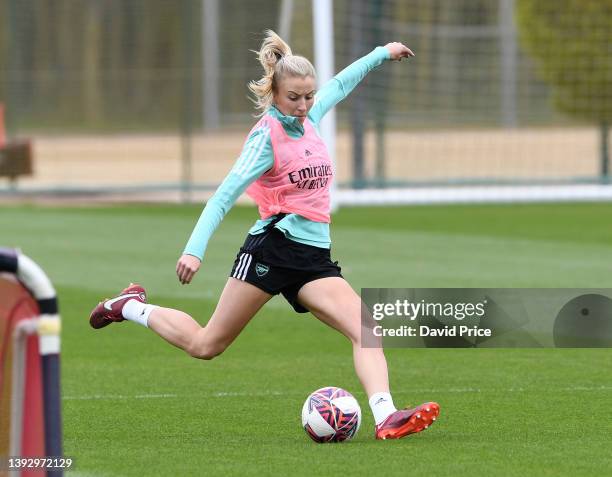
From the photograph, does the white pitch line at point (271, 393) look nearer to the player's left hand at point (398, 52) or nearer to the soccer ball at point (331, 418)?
the soccer ball at point (331, 418)

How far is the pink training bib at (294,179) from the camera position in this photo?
25.1 ft

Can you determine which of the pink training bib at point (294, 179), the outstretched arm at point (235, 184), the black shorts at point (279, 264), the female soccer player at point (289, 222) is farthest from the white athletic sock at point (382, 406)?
the outstretched arm at point (235, 184)

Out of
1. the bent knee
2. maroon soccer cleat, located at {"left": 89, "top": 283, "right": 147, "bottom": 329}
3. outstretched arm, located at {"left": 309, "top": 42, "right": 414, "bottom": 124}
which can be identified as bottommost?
the bent knee

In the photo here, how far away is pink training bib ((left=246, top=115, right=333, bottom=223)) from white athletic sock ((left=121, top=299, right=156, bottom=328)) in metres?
1.01

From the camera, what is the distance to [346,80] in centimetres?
845

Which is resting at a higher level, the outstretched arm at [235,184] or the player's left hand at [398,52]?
the player's left hand at [398,52]

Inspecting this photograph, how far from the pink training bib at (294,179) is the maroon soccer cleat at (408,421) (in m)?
1.08

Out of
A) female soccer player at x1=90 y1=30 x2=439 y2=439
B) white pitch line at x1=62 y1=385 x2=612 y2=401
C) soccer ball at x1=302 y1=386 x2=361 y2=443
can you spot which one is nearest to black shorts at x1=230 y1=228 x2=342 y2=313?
female soccer player at x1=90 y1=30 x2=439 y2=439

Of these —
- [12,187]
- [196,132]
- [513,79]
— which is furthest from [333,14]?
[196,132]

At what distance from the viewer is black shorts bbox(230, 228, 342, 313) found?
301 inches

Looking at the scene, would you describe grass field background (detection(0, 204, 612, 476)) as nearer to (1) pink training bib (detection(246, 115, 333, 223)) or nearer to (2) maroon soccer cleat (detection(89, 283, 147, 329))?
(2) maroon soccer cleat (detection(89, 283, 147, 329))

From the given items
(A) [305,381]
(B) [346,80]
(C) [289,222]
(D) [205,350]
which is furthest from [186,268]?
(A) [305,381]

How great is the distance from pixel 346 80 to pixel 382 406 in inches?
77.2

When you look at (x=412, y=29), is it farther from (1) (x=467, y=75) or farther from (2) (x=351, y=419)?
(2) (x=351, y=419)
